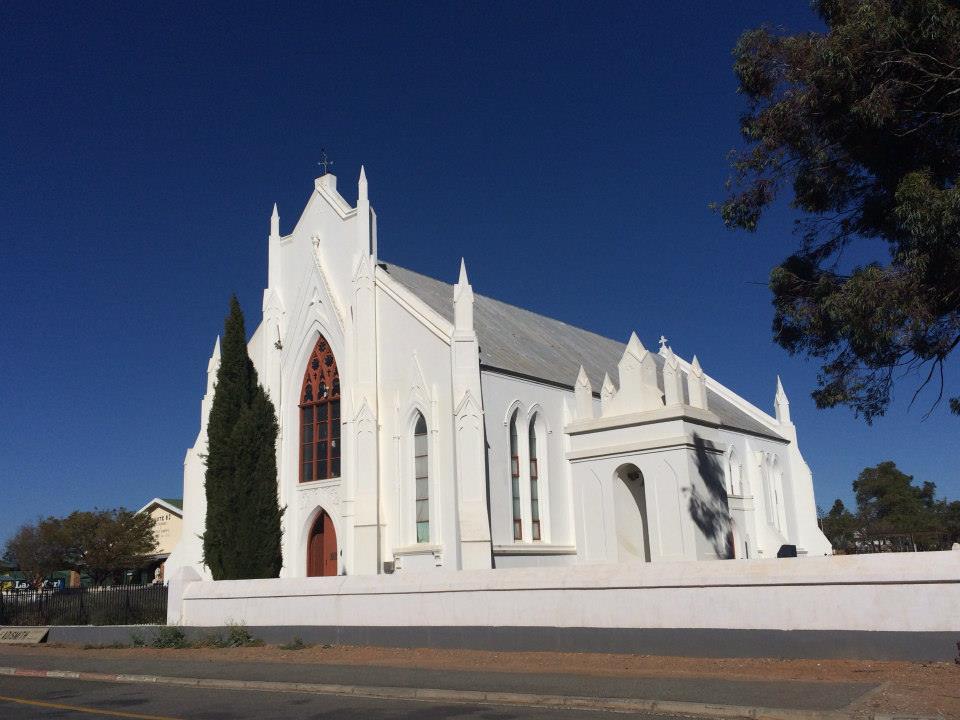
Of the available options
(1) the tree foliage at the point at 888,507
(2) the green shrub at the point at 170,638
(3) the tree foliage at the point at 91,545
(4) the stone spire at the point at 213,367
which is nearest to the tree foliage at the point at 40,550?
(3) the tree foliage at the point at 91,545

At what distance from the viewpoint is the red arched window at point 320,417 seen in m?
28.4

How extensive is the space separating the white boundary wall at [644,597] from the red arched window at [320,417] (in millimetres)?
8319

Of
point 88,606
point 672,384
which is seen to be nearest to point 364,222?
point 672,384

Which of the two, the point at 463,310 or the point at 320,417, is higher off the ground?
the point at 463,310

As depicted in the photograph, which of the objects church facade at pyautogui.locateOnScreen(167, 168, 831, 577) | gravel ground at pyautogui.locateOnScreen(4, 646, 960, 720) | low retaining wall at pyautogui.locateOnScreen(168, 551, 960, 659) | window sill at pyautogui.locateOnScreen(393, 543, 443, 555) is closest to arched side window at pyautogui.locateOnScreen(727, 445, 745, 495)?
church facade at pyautogui.locateOnScreen(167, 168, 831, 577)

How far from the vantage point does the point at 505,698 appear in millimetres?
11547

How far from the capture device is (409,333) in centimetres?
2689

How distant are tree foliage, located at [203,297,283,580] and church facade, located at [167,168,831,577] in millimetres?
2332

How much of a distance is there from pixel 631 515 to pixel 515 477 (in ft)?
12.2

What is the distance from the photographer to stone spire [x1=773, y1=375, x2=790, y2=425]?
40.8 metres

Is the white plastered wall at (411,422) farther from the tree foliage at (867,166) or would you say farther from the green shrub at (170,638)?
the tree foliage at (867,166)

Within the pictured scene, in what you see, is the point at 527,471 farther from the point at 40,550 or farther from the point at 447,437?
the point at 40,550

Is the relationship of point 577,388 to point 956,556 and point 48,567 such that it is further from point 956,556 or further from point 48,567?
point 48,567

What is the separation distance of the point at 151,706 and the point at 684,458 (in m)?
13.7
